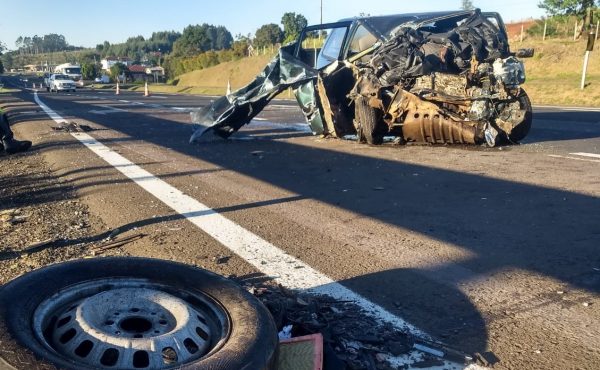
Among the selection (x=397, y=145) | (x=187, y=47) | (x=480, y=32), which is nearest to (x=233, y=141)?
(x=397, y=145)

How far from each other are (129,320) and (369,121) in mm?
7427

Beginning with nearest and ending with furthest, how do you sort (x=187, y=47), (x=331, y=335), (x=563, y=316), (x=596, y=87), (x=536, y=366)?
1. (x=536, y=366)
2. (x=331, y=335)
3. (x=563, y=316)
4. (x=596, y=87)
5. (x=187, y=47)

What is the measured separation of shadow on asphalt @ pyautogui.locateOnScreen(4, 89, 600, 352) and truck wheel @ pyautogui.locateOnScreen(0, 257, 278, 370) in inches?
41.3

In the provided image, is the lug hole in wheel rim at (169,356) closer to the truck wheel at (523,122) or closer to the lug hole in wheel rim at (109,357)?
the lug hole in wheel rim at (109,357)

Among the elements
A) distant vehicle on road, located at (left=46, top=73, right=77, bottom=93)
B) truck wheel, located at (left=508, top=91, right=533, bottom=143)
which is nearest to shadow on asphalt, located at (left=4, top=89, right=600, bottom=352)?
truck wheel, located at (left=508, top=91, right=533, bottom=143)

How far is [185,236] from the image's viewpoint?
430 cm

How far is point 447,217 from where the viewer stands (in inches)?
190

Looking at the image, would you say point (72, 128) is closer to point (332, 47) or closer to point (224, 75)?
point (332, 47)

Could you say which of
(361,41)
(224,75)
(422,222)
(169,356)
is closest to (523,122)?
(361,41)

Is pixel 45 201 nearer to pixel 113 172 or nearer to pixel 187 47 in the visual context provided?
pixel 113 172

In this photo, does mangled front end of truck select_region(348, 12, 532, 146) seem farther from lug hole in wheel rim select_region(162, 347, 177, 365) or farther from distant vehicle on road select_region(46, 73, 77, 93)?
distant vehicle on road select_region(46, 73, 77, 93)

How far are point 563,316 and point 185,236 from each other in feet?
8.87

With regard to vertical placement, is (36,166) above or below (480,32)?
below

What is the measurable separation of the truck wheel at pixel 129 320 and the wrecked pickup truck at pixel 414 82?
22.4 feet
